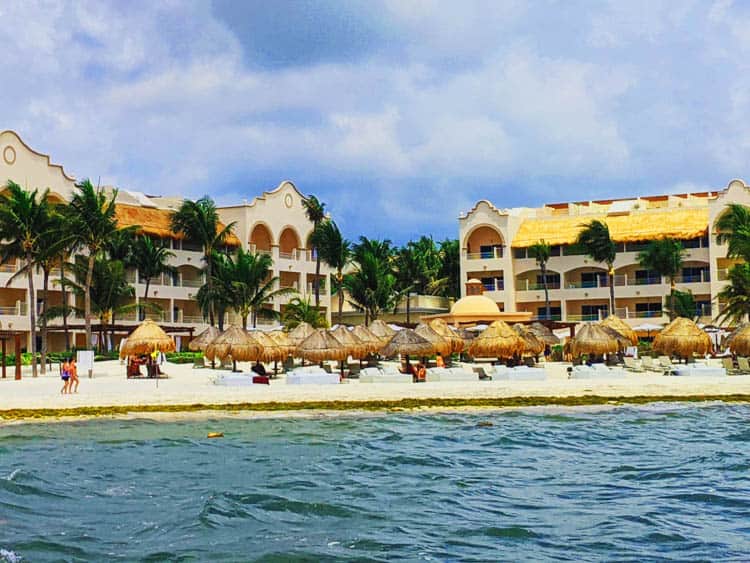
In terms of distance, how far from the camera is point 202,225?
161ft

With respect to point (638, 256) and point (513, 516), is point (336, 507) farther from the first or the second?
point (638, 256)

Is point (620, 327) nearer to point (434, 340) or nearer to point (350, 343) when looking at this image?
point (434, 340)

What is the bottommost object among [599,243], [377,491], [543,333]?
[377,491]

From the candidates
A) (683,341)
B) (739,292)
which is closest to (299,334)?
(683,341)

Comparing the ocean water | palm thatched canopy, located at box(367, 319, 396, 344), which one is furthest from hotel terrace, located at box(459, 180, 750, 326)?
the ocean water

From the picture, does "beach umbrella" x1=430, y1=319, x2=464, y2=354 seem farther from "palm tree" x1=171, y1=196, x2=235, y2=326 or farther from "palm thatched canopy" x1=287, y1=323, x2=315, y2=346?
"palm tree" x1=171, y1=196, x2=235, y2=326

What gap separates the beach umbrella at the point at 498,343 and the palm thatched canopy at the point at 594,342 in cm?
236

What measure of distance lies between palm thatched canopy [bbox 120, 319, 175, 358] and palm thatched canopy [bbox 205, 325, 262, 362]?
1619 mm

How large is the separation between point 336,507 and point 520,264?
165ft

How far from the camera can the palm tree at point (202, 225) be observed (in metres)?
49.2

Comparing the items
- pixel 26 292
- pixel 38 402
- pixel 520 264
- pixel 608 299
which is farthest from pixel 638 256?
pixel 38 402

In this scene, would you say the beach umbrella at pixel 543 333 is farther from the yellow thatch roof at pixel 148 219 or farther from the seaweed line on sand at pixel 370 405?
the yellow thatch roof at pixel 148 219

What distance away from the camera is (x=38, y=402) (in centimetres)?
2241

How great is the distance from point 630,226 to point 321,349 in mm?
34126
